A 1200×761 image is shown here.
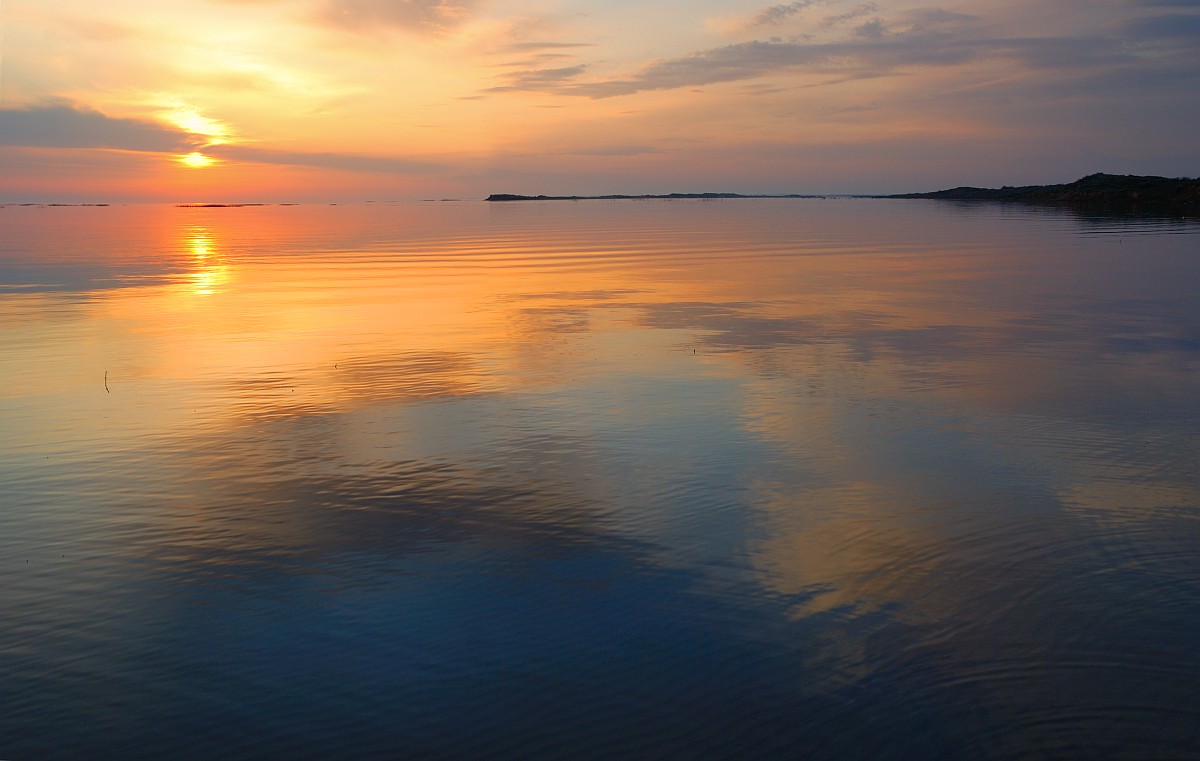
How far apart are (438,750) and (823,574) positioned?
15.0ft

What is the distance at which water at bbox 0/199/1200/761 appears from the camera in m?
7.44

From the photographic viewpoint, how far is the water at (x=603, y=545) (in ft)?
24.4

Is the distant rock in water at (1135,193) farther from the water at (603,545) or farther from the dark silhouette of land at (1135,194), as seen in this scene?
the water at (603,545)

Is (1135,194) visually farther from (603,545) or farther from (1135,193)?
(603,545)

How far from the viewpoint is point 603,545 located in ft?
35.7

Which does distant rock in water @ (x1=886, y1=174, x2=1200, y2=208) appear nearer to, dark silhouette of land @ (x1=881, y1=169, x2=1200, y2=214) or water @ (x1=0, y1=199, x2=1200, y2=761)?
dark silhouette of land @ (x1=881, y1=169, x2=1200, y2=214)

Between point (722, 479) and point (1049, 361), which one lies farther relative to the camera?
point (1049, 361)

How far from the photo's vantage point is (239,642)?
865 centimetres

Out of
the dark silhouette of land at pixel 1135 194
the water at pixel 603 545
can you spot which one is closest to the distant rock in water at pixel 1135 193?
the dark silhouette of land at pixel 1135 194

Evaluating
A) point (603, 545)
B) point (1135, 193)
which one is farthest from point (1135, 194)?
point (603, 545)

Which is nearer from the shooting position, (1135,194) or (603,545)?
(603,545)

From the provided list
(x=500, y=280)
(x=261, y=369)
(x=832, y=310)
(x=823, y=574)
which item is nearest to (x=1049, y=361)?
(x=832, y=310)

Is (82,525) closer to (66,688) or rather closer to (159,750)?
(66,688)

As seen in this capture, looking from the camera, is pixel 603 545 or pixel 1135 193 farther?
pixel 1135 193
